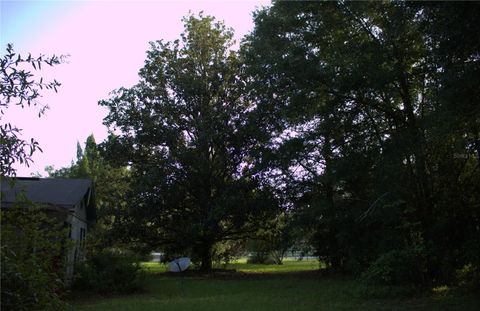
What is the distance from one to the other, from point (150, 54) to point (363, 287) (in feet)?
78.0

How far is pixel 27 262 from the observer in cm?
528

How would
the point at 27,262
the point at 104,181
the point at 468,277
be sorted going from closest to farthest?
the point at 27,262 → the point at 468,277 → the point at 104,181

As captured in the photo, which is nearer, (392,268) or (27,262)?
(27,262)

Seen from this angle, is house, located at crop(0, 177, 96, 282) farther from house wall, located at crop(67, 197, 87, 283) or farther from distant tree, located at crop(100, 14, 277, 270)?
distant tree, located at crop(100, 14, 277, 270)

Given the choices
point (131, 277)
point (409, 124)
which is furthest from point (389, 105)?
point (131, 277)

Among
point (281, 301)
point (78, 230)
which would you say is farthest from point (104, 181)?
point (281, 301)

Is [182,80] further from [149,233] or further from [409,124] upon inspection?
[409,124]

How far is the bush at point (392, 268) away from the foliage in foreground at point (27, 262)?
10.5 meters

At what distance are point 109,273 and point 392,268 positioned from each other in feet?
32.8

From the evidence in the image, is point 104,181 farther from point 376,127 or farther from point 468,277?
point 468,277

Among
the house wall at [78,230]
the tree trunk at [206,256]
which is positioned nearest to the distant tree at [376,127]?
the house wall at [78,230]

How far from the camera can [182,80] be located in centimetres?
3064

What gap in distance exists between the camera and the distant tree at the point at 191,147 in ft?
96.0

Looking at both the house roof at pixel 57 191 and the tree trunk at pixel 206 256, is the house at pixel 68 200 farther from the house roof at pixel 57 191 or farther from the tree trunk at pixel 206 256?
the tree trunk at pixel 206 256
